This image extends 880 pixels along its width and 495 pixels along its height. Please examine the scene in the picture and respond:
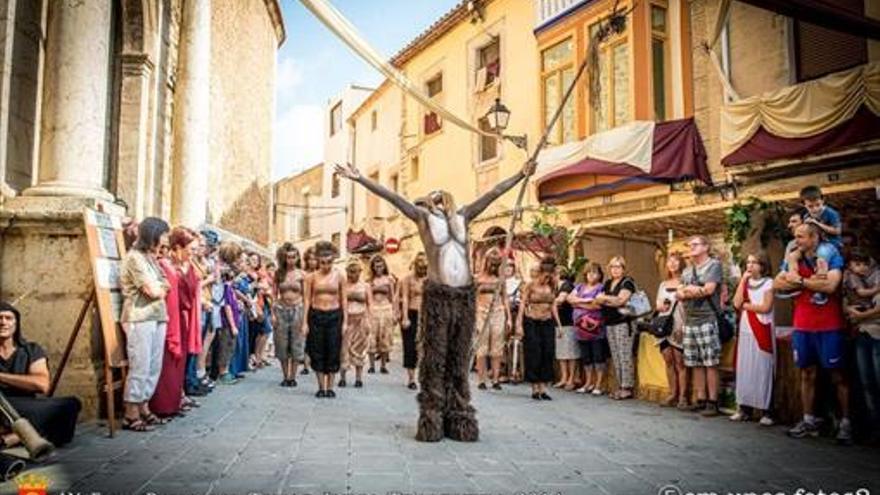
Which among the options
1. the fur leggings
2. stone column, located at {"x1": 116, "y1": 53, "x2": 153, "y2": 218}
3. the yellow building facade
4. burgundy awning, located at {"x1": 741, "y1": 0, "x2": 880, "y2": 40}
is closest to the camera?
burgundy awning, located at {"x1": 741, "y1": 0, "x2": 880, "y2": 40}

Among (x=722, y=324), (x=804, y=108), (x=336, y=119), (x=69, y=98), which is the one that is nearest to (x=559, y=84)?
(x=804, y=108)

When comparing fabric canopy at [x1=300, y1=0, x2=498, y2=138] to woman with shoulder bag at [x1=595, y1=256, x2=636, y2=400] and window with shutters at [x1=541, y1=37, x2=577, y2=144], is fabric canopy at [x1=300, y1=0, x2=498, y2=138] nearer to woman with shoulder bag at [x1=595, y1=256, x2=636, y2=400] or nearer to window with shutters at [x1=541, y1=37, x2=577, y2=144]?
woman with shoulder bag at [x1=595, y1=256, x2=636, y2=400]

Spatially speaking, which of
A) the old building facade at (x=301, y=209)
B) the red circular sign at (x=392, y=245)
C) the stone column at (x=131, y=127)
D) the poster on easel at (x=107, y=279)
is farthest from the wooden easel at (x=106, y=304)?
the old building facade at (x=301, y=209)

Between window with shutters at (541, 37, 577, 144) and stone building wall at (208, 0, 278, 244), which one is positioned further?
stone building wall at (208, 0, 278, 244)

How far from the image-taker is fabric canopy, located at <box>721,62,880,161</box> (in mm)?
8977

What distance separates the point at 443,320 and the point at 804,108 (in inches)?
299

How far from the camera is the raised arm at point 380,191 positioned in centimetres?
525

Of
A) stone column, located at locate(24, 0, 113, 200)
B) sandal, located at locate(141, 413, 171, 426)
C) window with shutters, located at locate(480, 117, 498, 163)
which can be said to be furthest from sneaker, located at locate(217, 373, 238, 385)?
window with shutters, located at locate(480, 117, 498, 163)

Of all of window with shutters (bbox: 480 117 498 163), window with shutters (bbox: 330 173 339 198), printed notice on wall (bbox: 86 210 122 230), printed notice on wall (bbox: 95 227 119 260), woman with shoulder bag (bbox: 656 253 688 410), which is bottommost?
woman with shoulder bag (bbox: 656 253 688 410)

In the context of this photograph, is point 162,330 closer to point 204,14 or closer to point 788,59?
point 204,14

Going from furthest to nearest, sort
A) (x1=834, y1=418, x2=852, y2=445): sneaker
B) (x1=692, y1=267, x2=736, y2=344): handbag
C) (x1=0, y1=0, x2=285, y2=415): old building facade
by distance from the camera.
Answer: (x1=692, y1=267, x2=736, y2=344): handbag
(x1=0, y1=0, x2=285, y2=415): old building facade
(x1=834, y1=418, x2=852, y2=445): sneaker

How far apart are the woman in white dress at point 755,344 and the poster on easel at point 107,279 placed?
232 inches

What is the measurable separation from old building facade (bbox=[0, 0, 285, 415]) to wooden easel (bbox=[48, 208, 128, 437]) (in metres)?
0.23

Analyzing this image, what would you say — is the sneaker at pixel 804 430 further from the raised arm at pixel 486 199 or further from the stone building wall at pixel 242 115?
the stone building wall at pixel 242 115
